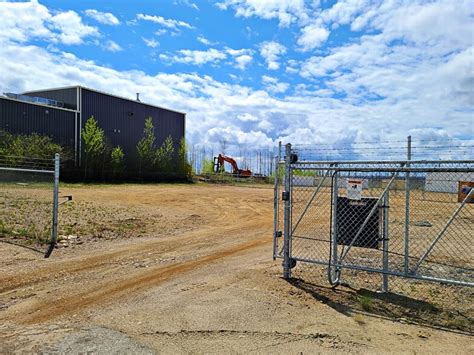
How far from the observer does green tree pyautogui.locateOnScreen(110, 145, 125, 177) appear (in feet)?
127

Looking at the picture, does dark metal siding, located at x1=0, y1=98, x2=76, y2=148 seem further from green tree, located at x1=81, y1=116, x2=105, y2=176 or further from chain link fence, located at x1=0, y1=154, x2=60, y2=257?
chain link fence, located at x1=0, y1=154, x2=60, y2=257

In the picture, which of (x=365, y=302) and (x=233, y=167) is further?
(x=233, y=167)

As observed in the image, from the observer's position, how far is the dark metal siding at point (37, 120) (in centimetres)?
3094

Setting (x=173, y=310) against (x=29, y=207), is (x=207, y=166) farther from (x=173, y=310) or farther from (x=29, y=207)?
(x=173, y=310)

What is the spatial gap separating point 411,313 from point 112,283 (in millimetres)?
4624

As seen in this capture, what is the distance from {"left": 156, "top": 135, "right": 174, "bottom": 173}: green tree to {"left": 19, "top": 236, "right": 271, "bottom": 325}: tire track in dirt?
36.3 m

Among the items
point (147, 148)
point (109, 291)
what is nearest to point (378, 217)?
point (109, 291)

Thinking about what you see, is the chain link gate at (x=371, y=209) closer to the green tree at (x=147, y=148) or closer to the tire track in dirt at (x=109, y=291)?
the tire track in dirt at (x=109, y=291)

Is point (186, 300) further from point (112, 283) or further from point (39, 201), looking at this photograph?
point (39, 201)

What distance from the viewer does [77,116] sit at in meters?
36.7

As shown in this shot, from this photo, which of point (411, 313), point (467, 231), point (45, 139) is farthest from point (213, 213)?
point (45, 139)

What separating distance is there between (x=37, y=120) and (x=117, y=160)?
8.03m

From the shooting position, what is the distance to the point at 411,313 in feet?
18.8

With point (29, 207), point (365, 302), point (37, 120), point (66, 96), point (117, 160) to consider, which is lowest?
point (365, 302)
